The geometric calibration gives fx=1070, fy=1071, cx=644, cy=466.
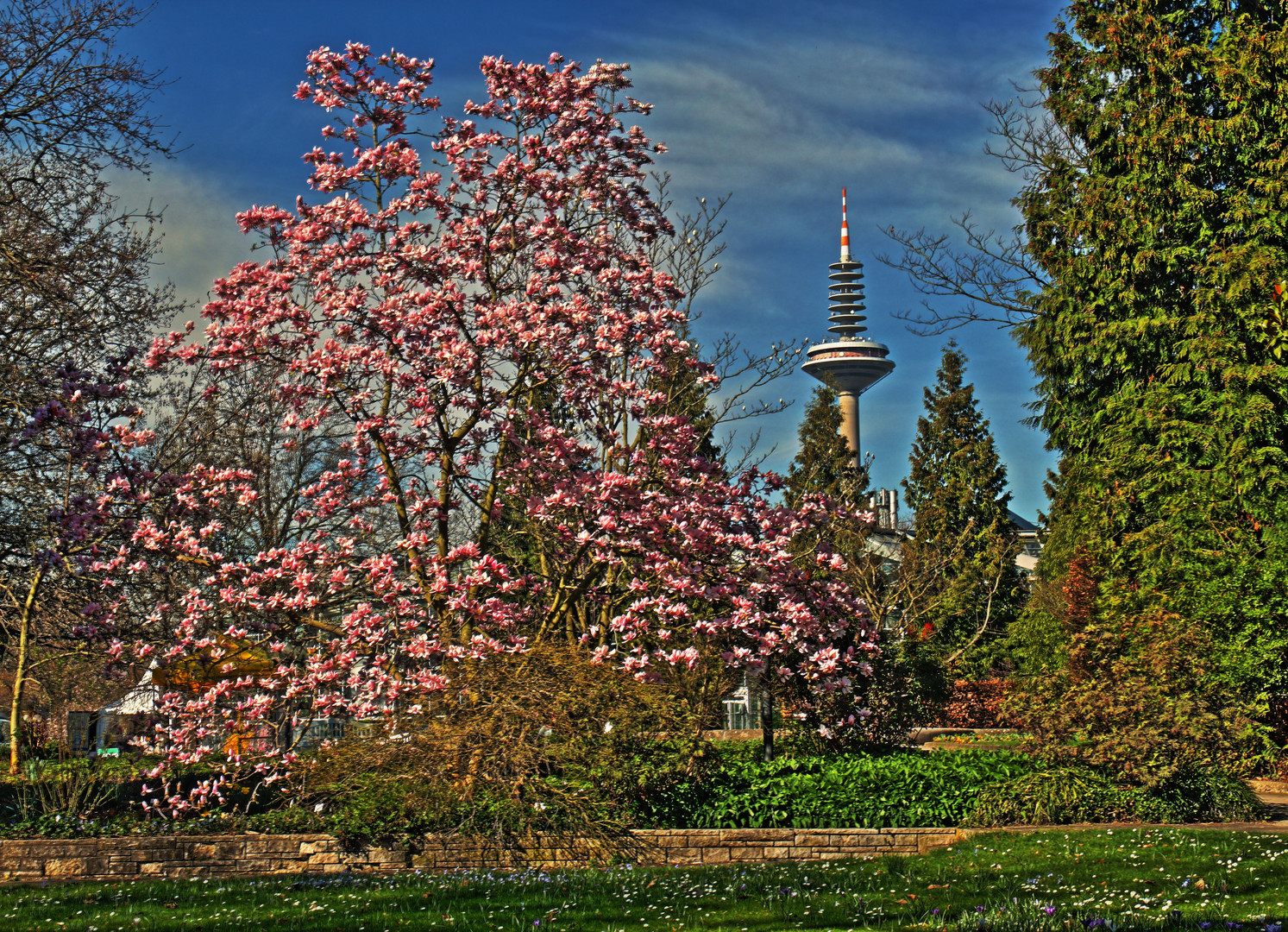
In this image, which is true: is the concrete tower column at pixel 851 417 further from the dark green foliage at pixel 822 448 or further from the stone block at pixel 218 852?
the stone block at pixel 218 852

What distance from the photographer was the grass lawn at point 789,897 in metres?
6.66

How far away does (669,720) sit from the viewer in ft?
36.6

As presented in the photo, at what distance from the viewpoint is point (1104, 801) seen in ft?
38.2

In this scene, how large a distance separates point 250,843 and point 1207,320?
16427mm

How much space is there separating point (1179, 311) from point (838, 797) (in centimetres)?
1276

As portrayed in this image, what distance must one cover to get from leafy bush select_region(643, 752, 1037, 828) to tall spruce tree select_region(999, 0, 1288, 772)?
459cm

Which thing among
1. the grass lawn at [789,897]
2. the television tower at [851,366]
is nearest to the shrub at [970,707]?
the grass lawn at [789,897]

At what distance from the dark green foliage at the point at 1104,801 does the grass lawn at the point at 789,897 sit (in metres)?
1.38

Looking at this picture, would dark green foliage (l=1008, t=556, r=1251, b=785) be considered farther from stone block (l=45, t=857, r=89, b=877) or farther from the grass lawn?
stone block (l=45, t=857, r=89, b=877)

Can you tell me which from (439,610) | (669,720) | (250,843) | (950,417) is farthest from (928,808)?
(950,417)

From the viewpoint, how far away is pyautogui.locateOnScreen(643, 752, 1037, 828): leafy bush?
11.3 m

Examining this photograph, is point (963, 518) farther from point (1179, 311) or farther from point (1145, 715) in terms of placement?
point (1145, 715)

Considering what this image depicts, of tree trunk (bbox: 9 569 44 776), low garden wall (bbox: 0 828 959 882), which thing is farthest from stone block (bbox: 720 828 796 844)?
tree trunk (bbox: 9 569 44 776)

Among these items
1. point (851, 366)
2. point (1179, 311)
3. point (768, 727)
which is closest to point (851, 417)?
point (851, 366)
